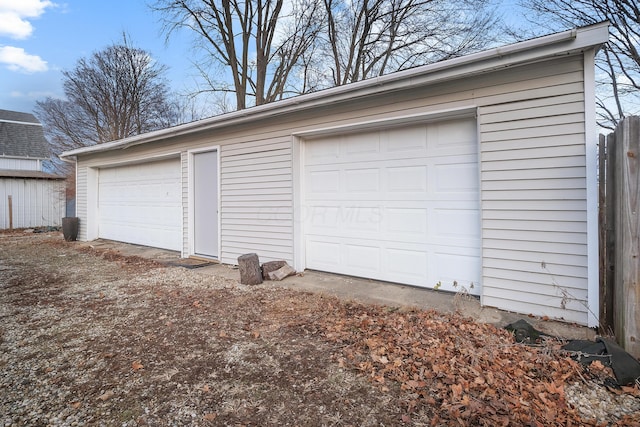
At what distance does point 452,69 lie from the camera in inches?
146

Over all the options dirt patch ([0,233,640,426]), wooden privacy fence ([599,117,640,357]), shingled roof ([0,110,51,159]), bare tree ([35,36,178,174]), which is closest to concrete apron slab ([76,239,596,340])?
dirt patch ([0,233,640,426])

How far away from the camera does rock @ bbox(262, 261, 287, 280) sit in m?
5.21

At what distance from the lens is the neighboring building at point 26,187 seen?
13.9 m

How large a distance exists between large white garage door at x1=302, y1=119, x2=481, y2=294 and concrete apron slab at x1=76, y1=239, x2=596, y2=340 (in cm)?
19

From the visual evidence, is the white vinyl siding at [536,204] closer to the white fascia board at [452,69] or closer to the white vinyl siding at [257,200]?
the white fascia board at [452,69]

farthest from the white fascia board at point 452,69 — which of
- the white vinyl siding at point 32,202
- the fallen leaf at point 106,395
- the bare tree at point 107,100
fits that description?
the bare tree at point 107,100

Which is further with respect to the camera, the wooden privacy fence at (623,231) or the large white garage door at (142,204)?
the large white garage door at (142,204)

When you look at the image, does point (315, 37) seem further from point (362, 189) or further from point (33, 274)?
point (33, 274)

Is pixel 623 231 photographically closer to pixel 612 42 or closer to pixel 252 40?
pixel 612 42

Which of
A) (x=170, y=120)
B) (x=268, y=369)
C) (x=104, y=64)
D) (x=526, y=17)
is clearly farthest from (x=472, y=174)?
(x=104, y=64)

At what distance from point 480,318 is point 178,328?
10.1 ft

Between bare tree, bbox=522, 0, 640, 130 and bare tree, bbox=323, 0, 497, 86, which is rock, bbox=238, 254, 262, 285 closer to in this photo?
bare tree, bbox=323, 0, 497, 86

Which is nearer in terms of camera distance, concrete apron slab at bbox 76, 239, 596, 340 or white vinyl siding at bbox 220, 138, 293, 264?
concrete apron slab at bbox 76, 239, 596, 340

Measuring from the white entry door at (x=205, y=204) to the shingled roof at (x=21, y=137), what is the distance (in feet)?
54.9
